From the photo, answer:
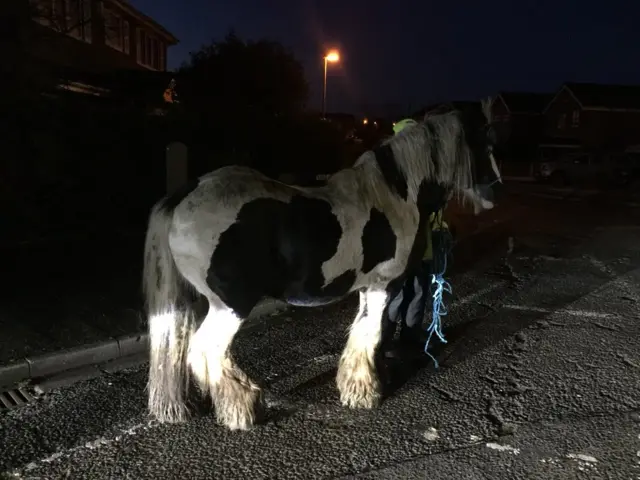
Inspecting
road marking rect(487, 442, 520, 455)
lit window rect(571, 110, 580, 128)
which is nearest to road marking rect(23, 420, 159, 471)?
road marking rect(487, 442, 520, 455)

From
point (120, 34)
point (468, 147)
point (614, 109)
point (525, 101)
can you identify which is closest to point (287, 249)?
point (468, 147)

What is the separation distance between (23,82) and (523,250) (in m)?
8.61

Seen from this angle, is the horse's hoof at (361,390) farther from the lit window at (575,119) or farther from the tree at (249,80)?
the lit window at (575,119)

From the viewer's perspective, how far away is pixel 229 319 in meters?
3.44

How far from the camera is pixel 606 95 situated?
151 ft

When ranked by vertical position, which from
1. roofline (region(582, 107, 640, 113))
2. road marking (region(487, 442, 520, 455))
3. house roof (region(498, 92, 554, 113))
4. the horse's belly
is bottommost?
road marking (region(487, 442, 520, 455))

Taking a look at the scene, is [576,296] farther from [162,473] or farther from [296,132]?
[296,132]

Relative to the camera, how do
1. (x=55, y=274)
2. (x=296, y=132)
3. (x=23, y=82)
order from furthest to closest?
(x=296, y=132), (x=23, y=82), (x=55, y=274)

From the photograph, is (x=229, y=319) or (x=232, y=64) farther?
(x=232, y=64)

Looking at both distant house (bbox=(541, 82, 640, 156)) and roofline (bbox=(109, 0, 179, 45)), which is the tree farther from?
distant house (bbox=(541, 82, 640, 156))

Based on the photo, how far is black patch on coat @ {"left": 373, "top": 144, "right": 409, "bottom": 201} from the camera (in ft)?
12.7

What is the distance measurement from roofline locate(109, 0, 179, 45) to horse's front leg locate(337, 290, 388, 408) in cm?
2320

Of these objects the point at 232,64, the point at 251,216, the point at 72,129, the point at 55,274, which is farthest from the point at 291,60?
the point at 251,216

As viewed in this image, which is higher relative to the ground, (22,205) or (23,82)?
(23,82)
